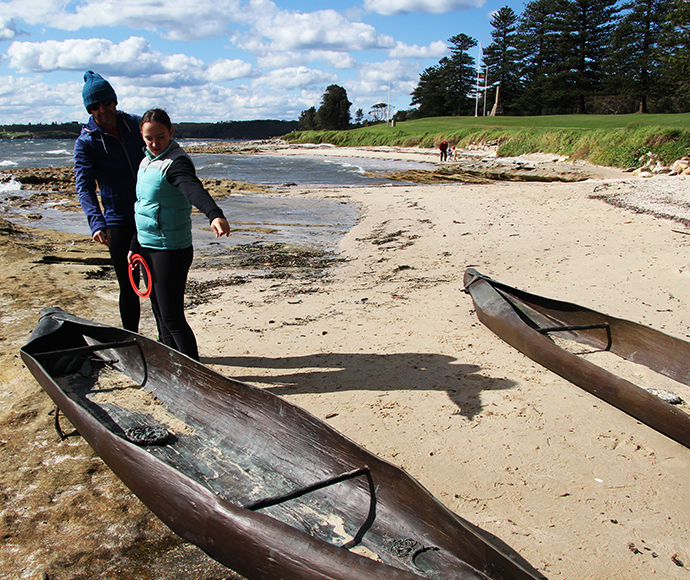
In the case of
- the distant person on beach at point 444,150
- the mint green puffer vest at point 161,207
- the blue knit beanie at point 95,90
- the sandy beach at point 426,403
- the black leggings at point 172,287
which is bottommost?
the sandy beach at point 426,403

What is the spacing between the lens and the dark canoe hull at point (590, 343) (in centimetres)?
322

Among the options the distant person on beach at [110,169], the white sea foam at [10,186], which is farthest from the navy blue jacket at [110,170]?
the white sea foam at [10,186]

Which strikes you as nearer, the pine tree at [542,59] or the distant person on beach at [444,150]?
the distant person on beach at [444,150]

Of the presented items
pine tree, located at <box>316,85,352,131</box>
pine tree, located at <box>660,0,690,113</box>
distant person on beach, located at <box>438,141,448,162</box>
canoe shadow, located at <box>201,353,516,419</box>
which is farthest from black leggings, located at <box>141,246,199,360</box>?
pine tree, located at <box>316,85,352,131</box>

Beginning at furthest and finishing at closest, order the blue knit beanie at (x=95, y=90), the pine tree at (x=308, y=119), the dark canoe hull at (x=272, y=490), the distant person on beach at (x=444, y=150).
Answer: the pine tree at (x=308, y=119) < the distant person on beach at (x=444, y=150) < the blue knit beanie at (x=95, y=90) < the dark canoe hull at (x=272, y=490)

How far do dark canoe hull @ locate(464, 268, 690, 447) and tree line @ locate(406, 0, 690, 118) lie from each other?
36675 mm

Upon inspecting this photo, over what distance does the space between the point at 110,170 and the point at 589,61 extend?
57408mm

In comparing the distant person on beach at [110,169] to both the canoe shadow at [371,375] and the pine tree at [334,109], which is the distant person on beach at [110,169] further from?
the pine tree at [334,109]

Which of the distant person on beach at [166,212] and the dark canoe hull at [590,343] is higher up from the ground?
the distant person on beach at [166,212]

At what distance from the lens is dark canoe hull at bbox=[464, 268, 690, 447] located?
3.22m

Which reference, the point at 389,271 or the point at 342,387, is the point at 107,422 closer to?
the point at 342,387

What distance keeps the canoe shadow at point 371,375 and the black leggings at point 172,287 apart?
0.73m

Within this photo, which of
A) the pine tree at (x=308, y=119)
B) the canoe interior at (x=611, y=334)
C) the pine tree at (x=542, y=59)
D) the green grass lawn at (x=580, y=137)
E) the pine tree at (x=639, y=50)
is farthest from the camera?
the pine tree at (x=308, y=119)

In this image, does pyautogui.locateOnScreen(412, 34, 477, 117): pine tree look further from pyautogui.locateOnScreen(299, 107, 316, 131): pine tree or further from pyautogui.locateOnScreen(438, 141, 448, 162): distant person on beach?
pyautogui.locateOnScreen(438, 141, 448, 162): distant person on beach
